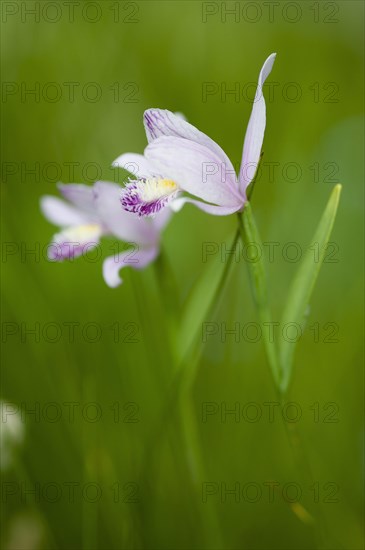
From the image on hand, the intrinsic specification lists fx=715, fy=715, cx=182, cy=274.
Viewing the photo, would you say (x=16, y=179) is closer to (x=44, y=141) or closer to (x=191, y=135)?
(x=44, y=141)

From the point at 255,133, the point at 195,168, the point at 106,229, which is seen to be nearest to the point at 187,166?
the point at 195,168

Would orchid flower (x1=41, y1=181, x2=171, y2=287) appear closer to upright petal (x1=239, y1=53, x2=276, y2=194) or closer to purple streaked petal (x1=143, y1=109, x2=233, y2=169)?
purple streaked petal (x1=143, y1=109, x2=233, y2=169)

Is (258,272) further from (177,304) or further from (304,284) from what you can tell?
(177,304)

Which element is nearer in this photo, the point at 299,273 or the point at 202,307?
the point at 299,273

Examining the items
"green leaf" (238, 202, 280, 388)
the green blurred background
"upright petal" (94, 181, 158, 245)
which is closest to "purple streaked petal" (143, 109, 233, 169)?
"green leaf" (238, 202, 280, 388)

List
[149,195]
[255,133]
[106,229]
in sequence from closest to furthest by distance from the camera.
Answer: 1. [255,133]
2. [149,195]
3. [106,229]

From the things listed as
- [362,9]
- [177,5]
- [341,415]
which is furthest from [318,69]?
[341,415]
